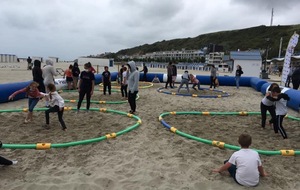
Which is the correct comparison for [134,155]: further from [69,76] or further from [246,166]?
[69,76]

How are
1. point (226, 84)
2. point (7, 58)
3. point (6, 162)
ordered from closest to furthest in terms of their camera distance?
point (6, 162), point (226, 84), point (7, 58)

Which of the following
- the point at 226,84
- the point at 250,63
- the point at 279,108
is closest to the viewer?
the point at 279,108

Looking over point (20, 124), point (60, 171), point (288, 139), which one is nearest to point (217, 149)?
point (288, 139)

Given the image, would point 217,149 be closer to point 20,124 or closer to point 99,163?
point 99,163

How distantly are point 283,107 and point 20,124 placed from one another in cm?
717

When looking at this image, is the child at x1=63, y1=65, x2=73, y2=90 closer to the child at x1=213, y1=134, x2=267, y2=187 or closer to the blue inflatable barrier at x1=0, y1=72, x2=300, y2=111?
the blue inflatable barrier at x1=0, y1=72, x2=300, y2=111

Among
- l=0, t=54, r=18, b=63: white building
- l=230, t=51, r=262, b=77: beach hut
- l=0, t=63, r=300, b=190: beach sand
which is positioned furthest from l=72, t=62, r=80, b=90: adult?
l=0, t=54, r=18, b=63: white building

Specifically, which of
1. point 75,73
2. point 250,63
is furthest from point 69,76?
point 250,63

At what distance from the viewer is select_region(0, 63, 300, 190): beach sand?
4004 mm

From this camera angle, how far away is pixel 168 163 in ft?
15.6

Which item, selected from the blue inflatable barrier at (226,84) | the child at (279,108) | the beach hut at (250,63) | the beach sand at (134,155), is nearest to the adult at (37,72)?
the beach sand at (134,155)

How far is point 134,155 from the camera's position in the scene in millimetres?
5086

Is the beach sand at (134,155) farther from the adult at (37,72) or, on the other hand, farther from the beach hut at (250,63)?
the beach hut at (250,63)

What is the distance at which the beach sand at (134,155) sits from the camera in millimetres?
4004
